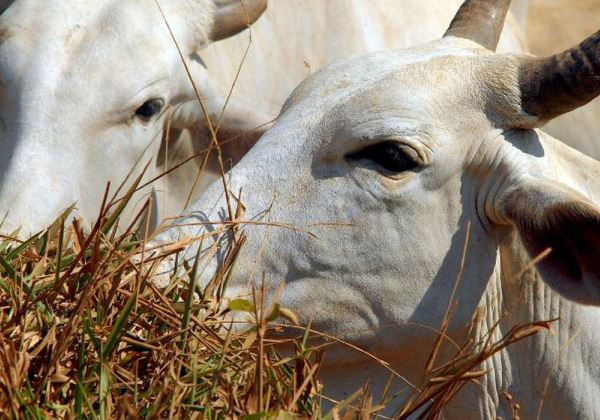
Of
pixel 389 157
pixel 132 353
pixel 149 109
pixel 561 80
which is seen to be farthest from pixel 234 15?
pixel 132 353

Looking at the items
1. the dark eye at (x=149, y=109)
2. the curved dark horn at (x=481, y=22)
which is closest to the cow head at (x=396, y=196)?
the curved dark horn at (x=481, y=22)

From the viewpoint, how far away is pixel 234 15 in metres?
5.25

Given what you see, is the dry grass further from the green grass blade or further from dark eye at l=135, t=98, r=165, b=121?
dark eye at l=135, t=98, r=165, b=121

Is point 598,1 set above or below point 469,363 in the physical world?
below

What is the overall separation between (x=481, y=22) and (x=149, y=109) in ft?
4.99

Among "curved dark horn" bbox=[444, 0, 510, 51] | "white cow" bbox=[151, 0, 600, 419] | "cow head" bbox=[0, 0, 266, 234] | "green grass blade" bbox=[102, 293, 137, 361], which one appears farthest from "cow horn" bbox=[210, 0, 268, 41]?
"green grass blade" bbox=[102, 293, 137, 361]

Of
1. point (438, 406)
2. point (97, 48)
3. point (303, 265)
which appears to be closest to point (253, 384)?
point (438, 406)

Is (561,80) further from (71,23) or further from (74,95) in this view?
(71,23)

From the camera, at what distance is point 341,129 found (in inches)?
134

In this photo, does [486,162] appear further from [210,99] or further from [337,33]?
[337,33]

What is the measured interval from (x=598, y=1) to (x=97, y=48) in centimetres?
413

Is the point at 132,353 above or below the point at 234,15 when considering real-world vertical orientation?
above

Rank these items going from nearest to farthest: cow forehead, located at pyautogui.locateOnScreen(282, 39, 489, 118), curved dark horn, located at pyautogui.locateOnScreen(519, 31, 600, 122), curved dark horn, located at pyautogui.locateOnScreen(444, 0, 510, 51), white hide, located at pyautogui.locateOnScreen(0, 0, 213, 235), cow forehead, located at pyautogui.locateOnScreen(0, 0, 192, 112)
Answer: curved dark horn, located at pyautogui.locateOnScreen(519, 31, 600, 122)
cow forehead, located at pyautogui.locateOnScreen(282, 39, 489, 118)
curved dark horn, located at pyautogui.locateOnScreen(444, 0, 510, 51)
white hide, located at pyautogui.locateOnScreen(0, 0, 213, 235)
cow forehead, located at pyautogui.locateOnScreen(0, 0, 192, 112)

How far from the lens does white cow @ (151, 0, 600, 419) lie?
3369 millimetres
